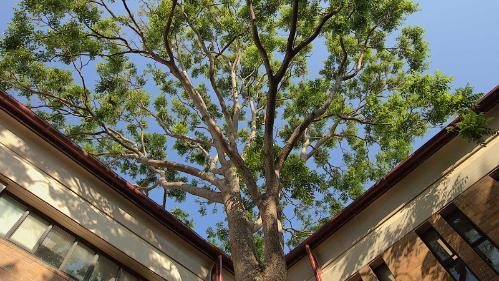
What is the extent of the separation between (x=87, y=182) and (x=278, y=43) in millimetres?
9059

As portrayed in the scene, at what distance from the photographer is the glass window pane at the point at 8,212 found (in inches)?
309

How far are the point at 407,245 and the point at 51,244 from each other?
7.53 meters

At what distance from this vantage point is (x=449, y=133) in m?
9.45

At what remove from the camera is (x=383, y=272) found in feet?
31.0

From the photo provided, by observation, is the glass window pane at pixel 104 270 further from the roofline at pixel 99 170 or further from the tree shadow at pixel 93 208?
the roofline at pixel 99 170

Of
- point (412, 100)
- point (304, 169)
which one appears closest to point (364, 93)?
point (412, 100)

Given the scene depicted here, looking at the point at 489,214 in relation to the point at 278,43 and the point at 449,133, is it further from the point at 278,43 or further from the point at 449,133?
the point at 278,43

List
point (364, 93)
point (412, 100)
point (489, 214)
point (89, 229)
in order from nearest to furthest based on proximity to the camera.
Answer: point (489, 214) < point (89, 229) < point (412, 100) < point (364, 93)

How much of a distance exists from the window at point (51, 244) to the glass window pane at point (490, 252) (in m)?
7.51

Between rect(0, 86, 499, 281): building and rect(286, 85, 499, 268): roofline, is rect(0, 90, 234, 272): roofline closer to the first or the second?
rect(0, 86, 499, 281): building

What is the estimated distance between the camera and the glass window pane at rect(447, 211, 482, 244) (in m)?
8.36

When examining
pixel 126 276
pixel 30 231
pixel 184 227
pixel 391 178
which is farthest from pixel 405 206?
pixel 30 231

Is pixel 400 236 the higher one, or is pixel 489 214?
pixel 400 236

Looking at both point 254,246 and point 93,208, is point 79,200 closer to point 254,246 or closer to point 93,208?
point 93,208
